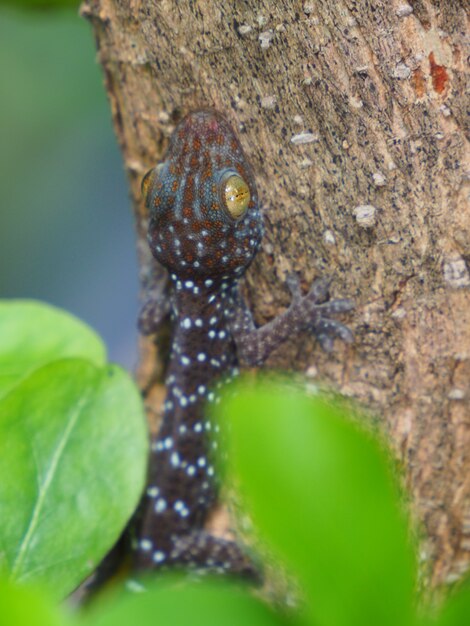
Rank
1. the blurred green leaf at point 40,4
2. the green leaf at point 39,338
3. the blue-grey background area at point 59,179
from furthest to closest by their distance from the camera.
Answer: the blue-grey background area at point 59,179 → the blurred green leaf at point 40,4 → the green leaf at point 39,338

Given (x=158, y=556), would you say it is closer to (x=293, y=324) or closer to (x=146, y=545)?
(x=146, y=545)

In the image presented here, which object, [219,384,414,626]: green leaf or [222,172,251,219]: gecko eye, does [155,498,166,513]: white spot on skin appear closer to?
[222,172,251,219]: gecko eye

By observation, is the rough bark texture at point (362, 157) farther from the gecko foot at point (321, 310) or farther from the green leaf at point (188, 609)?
the green leaf at point (188, 609)

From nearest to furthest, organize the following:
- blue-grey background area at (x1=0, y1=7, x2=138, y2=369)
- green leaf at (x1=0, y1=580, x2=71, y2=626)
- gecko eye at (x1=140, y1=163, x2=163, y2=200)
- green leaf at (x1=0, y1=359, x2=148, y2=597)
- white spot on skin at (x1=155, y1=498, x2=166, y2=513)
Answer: green leaf at (x1=0, y1=580, x2=71, y2=626)
green leaf at (x1=0, y1=359, x2=148, y2=597)
gecko eye at (x1=140, y1=163, x2=163, y2=200)
white spot on skin at (x1=155, y1=498, x2=166, y2=513)
blue-grey background area at (x1=0, y1=7, x2=138, y2=369)

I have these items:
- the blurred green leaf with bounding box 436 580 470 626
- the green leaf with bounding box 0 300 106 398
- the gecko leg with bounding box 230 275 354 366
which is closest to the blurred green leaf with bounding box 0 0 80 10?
the green leaf with bounding box 0 300 106 398

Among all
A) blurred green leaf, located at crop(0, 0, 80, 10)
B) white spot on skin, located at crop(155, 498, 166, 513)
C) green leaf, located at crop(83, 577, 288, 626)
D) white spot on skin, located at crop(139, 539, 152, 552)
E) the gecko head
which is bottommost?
white spot on skin, located at crop(139, 539, 152, 552)

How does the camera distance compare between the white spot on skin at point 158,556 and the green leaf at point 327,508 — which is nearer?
the green leaf at point 327,508

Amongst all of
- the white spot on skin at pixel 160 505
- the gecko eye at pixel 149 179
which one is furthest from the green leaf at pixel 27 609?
the white spot on skin at pixel 160 505
